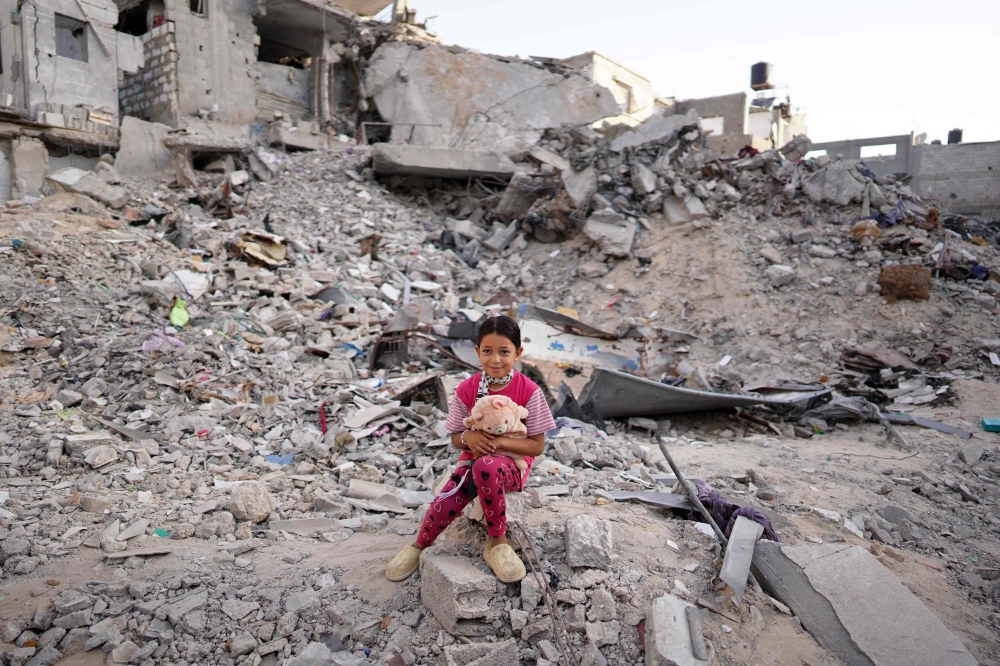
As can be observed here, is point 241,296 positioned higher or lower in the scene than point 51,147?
lower

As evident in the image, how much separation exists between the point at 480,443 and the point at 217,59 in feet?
46.5

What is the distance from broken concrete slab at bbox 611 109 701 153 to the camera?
437 inches

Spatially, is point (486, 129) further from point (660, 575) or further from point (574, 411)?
point (660, 575)

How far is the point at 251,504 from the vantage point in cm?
299

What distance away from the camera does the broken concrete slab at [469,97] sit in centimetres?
1577

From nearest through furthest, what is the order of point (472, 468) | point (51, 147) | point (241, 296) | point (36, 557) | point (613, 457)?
point (472, 468), point (36, 557), point (613, 457), point (241, 296), point (51, 147)

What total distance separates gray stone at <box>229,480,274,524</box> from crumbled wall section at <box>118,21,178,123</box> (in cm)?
1183

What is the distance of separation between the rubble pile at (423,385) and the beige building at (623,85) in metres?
5.48

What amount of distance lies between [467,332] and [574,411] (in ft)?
6.26

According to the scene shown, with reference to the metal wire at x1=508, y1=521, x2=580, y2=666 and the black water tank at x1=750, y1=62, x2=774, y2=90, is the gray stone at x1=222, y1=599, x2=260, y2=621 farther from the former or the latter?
the black water tank at x1=750, y1=62, x2=774, y2=90

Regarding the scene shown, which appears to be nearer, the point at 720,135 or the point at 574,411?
the point at 574,411

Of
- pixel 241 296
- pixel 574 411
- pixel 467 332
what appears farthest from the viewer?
pixel 241 296

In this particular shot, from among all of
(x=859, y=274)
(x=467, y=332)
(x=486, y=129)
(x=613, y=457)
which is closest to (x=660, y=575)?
(x=613, y=457)

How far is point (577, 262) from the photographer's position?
1013 cm
